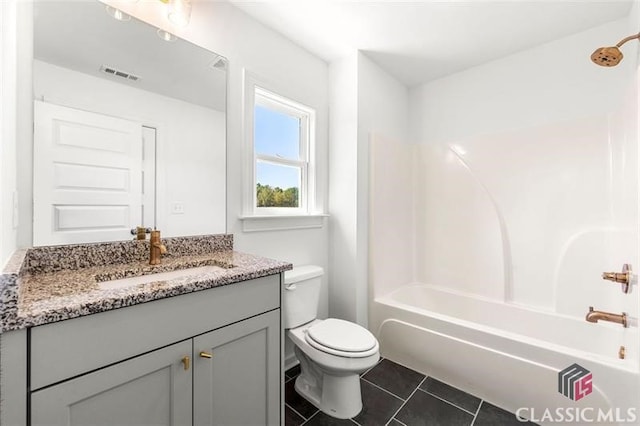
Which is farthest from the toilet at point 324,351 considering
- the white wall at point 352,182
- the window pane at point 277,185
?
the window pane at point 277,185

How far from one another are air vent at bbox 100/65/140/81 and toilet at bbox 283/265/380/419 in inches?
54.0

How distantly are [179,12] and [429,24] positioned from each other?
5.19 ft

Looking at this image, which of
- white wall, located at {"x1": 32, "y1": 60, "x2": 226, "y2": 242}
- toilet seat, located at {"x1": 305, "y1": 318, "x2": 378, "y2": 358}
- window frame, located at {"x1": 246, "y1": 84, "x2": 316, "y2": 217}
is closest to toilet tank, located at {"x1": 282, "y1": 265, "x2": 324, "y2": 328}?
toilet seat, located at {"x1": 305, "y1": 318, "x2": 378, "y2": 358}

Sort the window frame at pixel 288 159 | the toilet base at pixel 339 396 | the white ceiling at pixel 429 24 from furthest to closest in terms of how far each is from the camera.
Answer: the window frame at pixel 288 159 < the white ceiling at pixel 429 24 < the toilet base at pixel 339 396

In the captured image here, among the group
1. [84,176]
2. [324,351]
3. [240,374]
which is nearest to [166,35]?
[84,176]

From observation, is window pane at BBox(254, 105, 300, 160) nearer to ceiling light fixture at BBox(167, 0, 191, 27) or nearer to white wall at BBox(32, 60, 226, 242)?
white wall at BBox(32, 60, 226, 242)

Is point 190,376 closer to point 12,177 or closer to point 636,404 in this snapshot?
point 12,177

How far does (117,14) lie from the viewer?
1337mm

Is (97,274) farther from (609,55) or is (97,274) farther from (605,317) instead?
(609,55)

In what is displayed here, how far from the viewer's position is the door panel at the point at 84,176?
1.15m

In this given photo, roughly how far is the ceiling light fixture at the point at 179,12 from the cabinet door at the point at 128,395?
1620 mm

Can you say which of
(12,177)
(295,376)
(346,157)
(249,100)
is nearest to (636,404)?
(295,376)

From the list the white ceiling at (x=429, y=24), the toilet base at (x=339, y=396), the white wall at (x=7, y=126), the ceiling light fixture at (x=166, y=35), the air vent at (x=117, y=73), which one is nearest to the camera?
the white wall at (x=7, y=126)

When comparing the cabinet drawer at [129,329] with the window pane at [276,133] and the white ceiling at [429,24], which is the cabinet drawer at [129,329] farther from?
the white ceiling at [429,24]
